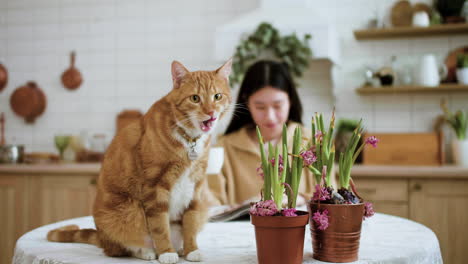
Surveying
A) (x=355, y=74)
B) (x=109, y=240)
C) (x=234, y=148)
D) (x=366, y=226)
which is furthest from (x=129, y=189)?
(x=355, y=74)

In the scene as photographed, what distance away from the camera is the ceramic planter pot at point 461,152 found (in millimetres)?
2801

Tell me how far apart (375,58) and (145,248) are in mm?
2670

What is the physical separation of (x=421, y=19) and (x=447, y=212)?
4.21ft

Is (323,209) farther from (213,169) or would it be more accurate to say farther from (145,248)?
(213,169)

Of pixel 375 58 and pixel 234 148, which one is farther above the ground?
pixel 375 58

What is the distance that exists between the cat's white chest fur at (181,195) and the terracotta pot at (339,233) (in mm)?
258

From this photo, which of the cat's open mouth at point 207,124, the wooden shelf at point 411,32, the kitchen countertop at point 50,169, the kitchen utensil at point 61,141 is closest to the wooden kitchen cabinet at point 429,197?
the wooden shelf at point 411,32

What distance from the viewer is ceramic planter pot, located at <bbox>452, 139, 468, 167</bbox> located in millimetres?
2801

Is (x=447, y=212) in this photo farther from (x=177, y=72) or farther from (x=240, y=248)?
(x=177, y=72)

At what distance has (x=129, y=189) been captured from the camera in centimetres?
93

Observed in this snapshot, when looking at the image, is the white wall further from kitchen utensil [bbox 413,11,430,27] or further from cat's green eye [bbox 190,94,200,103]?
cat's green eye [bbox 190,94,200,103]

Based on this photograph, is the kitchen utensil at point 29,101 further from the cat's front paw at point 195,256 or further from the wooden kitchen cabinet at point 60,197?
the cat's front paw at point 195,256

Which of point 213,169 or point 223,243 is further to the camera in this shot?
point 213,169

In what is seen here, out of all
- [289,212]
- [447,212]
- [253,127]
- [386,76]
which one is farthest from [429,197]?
[289,212]
